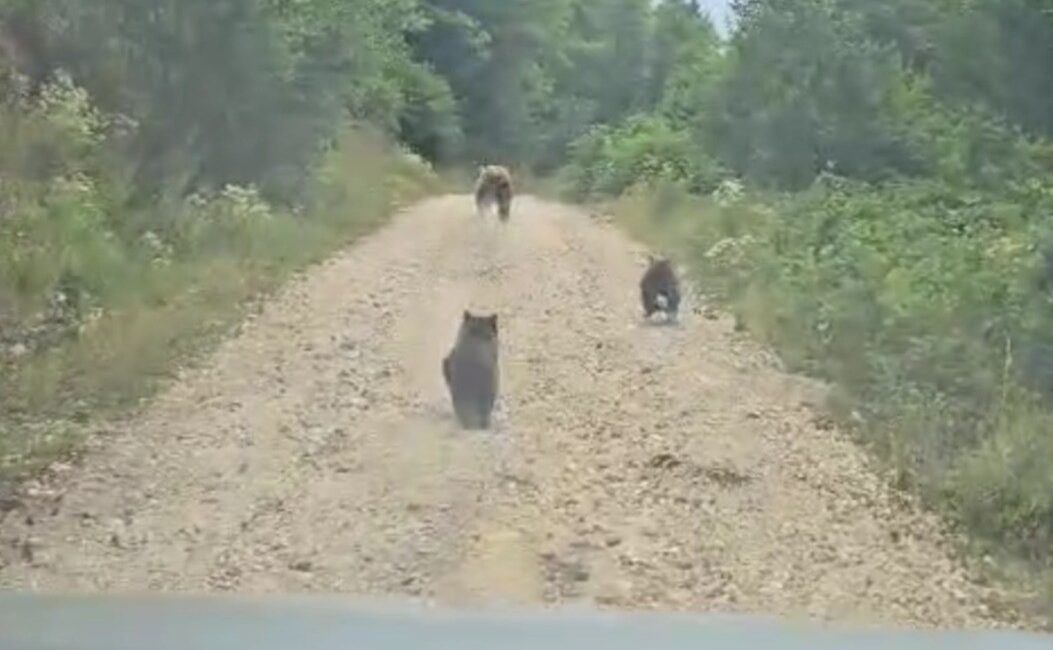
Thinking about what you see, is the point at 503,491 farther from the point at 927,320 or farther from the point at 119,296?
the point at 119,296

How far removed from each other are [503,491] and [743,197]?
58.6ft

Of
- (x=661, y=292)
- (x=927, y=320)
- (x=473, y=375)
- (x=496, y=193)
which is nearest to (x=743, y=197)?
(x=496, y=193)

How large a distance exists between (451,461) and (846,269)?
8120mm

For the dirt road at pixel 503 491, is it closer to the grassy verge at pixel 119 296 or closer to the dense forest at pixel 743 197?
the grassy verge at pixel 119 296

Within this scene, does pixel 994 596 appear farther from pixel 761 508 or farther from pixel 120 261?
pixel 120 261

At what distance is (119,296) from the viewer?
17.2 metres

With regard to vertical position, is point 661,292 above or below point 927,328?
above

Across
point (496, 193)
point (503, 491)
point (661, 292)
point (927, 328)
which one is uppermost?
point (496, 193)

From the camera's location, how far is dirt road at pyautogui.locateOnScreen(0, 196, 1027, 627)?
9.48m

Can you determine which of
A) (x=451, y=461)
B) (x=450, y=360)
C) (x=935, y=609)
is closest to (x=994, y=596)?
(x=935, y=609)

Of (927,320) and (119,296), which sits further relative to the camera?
(119,296)

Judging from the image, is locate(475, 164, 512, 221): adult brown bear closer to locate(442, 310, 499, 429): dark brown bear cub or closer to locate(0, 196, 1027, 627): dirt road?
locate(0, 196, 1027, 627): dirt road

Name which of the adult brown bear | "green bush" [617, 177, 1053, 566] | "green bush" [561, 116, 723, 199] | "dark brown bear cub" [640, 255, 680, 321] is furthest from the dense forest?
the adult brown bear

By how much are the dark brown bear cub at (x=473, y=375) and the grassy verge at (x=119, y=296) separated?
2.29m
